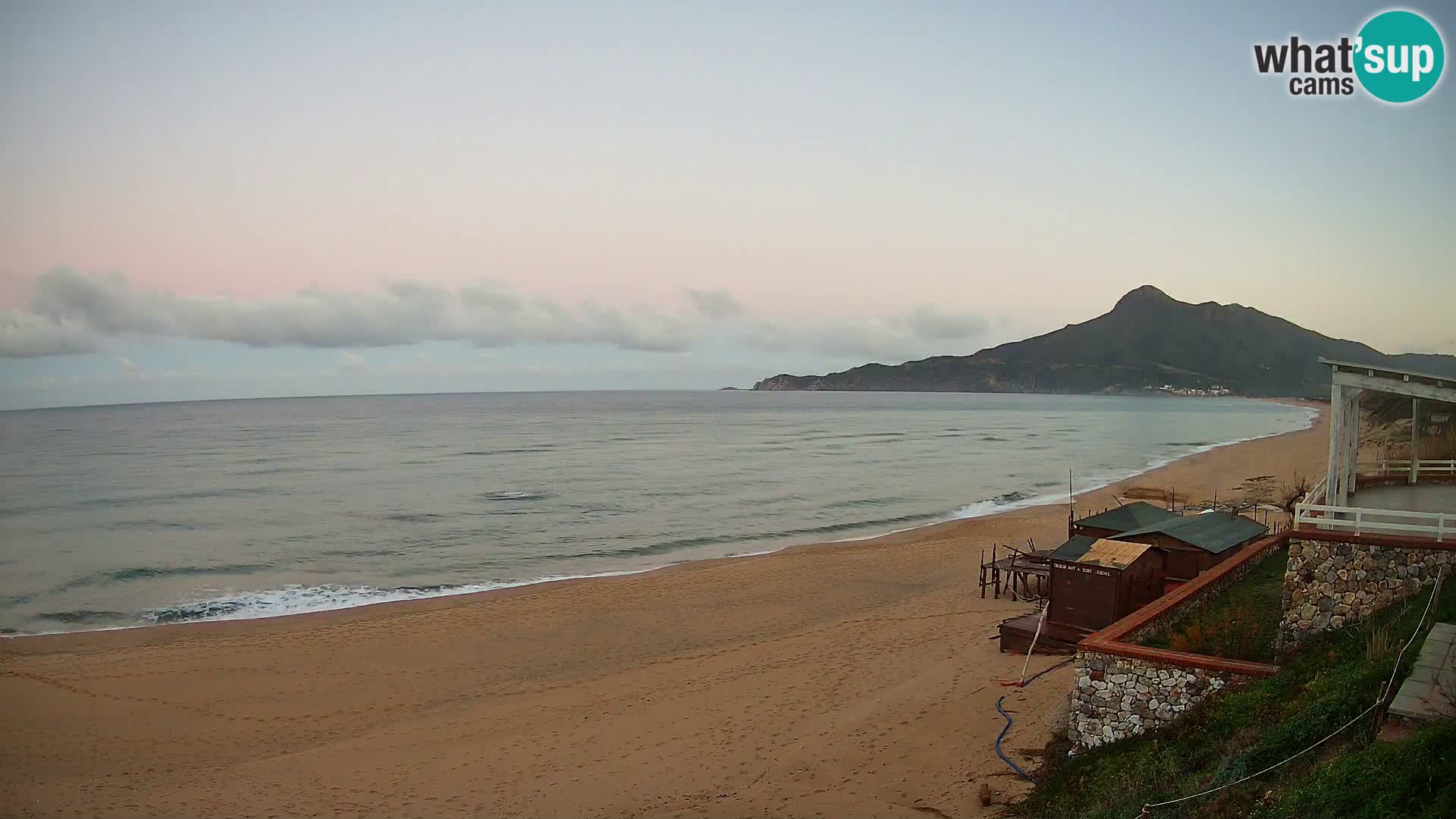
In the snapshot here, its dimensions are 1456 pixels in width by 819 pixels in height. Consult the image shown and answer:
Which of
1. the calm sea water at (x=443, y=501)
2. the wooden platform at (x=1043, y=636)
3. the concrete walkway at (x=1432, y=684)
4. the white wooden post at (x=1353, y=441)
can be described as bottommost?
the calm sea water at (x=443, y=501)

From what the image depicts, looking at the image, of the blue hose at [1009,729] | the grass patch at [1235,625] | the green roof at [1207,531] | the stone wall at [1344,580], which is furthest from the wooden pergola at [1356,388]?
the blue hose at [1009,729]

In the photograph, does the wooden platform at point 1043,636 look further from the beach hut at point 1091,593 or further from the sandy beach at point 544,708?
the sandy beach at point 544,708

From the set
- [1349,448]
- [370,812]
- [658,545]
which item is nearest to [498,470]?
[658,545]

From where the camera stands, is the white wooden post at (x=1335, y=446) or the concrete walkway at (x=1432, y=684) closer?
the concrete walkway at (x=1432, y=684)

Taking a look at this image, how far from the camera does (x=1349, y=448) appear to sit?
45.7ft

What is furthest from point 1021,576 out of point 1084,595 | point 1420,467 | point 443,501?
point 443,501

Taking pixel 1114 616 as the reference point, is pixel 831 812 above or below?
below

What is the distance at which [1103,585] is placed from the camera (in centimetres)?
1530

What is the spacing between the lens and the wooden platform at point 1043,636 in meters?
15.5

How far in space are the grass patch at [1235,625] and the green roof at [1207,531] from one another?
73.9 inches

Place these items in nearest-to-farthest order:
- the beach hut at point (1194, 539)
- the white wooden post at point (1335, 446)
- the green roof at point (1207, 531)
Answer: the white wooden post at point (1335, 446) < the beach hut at point (1194, 539) < the green roof at point (1207, 531)

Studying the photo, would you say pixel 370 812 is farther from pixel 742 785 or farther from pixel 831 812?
pixel 831 812

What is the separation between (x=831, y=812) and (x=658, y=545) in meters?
23.1

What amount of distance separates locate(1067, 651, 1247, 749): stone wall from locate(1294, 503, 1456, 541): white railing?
2.51 metres
